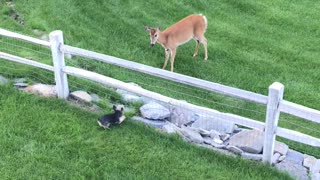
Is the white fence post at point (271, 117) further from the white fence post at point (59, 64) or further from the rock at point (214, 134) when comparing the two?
the white fence post at point (59, 64)

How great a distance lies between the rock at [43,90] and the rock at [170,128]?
1637 millimetres

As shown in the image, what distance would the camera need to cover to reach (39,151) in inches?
243

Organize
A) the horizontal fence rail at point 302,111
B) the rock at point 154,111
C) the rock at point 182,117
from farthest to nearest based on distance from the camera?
the rock at point 182,117
the rock at point 154,111
the horizontal fence rail at point 302,111

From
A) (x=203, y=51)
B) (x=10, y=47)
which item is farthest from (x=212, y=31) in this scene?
(x=10, y=47)

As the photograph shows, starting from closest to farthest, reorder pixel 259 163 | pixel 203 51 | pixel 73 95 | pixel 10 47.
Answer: pixel 259 163 → pixel 73 95 → pixel 10 47 → pixel 203 51

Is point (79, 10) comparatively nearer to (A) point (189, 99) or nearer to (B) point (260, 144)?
(A) point (189, 99)

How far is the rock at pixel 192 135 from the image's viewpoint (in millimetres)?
6573

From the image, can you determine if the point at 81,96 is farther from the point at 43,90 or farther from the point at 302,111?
the point at 302,111

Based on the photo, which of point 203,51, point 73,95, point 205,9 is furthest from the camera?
point 205,9

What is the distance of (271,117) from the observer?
586 cm

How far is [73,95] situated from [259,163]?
2678 mm

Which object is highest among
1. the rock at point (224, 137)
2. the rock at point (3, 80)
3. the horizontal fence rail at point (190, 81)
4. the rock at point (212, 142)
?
the horizontal fence rail at point (190, 81)

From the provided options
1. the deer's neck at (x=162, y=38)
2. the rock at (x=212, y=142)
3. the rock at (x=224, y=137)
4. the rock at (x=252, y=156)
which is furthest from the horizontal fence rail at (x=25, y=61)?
the deer's neck at (x=162, y=38)

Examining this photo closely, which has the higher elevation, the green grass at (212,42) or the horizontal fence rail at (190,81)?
the horizontal fence rail at (190,81)
